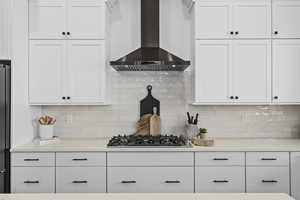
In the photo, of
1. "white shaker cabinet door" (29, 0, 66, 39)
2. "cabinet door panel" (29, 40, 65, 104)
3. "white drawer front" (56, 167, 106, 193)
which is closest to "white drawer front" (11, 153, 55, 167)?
"white drawer front" (56, 167, 106, 193)

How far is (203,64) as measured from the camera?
3.47 m

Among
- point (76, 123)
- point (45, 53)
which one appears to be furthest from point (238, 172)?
point (45, 53)

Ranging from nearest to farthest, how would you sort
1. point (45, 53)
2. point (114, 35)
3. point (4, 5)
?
point (4, 5), point (45, 53), point (114, 35)

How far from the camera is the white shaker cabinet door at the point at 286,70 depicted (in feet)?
11.3

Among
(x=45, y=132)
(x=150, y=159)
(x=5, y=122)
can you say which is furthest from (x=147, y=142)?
(x=5, y=122)

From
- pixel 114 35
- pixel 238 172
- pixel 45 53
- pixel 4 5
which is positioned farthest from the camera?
pixel 114 35

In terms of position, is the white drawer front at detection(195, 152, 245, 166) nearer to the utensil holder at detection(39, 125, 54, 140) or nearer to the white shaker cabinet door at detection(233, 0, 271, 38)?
the white shaker cabinet door at detection(233, 0, 271, 38)

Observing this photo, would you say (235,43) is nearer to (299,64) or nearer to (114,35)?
A: (299,64)

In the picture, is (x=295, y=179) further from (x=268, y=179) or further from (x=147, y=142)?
(x=147, y=142)

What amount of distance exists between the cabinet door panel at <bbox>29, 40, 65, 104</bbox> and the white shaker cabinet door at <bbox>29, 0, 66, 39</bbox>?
7cm

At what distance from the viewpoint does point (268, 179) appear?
3.14 meters

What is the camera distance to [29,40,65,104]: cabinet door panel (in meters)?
3.44

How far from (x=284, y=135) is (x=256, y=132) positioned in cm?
33
